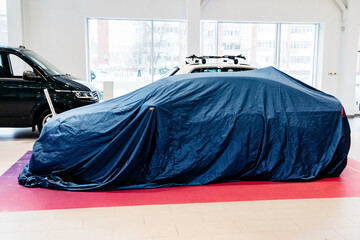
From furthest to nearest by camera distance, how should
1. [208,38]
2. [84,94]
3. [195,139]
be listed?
[208,38]
[84,94]
[195,139]

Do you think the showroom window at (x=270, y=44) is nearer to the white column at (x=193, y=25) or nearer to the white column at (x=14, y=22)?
the white column at (x=193, y=25)

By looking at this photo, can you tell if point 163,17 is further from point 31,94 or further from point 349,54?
point 349,54

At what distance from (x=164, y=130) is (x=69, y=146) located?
3.66ft

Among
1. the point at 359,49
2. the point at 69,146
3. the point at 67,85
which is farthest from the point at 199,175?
the point at 359,49

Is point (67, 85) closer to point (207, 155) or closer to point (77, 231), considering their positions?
point (207, 155)

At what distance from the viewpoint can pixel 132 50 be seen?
11.5 metres

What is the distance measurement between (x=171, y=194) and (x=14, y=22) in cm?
831

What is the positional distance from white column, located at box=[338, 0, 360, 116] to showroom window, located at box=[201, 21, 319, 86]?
87 centimetres

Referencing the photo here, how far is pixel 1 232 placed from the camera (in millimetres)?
3109

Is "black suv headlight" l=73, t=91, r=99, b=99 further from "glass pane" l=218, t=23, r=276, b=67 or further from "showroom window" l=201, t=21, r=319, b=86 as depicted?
"glass pane" l=218, t=23, r=276, b=67

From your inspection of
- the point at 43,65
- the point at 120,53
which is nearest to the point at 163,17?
the point at 120,53

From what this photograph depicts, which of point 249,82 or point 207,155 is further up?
point 249,82

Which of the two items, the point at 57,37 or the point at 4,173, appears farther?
the point at 57,37

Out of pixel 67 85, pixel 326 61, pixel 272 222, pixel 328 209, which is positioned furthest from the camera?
pixel 326 61
